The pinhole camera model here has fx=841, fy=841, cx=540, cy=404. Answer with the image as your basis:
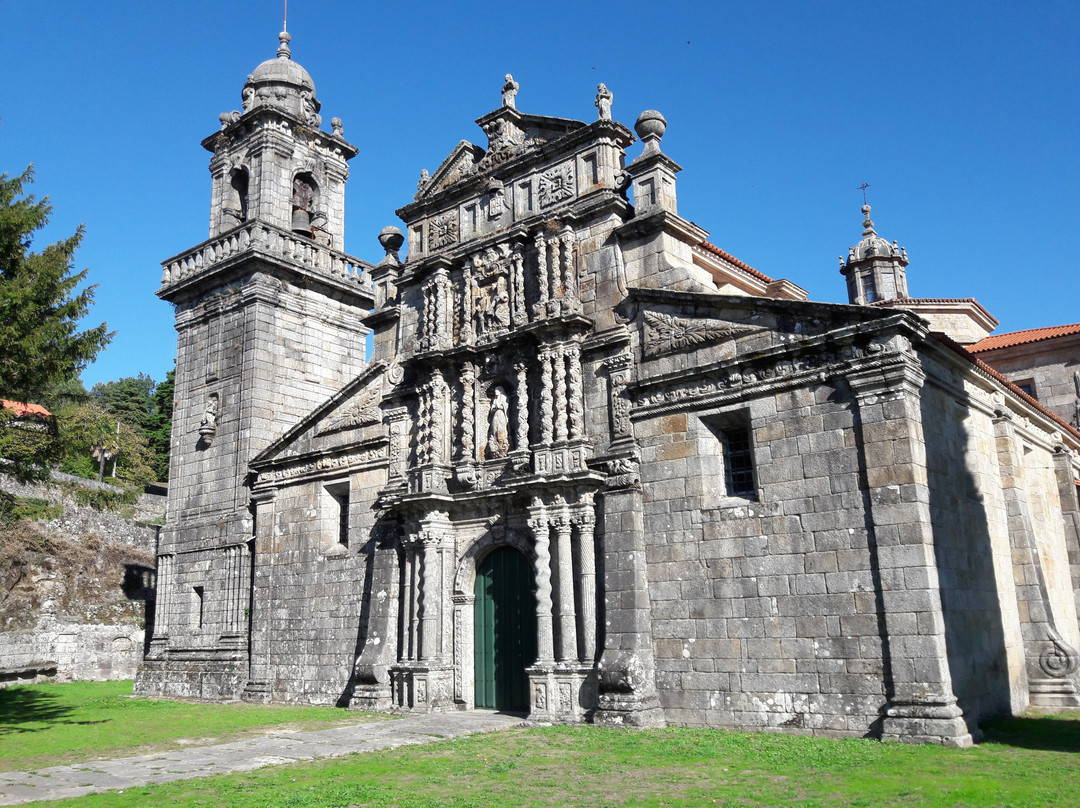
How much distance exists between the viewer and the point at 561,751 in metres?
10.5

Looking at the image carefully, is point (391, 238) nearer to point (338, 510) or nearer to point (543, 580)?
point (338, 510)

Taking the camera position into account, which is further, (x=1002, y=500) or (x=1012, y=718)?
(x=1002, y=500)

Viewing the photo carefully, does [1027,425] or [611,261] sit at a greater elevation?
[611,261]

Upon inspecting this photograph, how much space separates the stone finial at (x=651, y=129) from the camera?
1479cm

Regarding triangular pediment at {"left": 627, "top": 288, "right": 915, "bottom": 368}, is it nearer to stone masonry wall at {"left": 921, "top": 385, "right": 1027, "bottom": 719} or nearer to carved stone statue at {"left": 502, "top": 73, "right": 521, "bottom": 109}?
stone masonry wall at {"left": 921, "top": 385, "right": 1027, "bottom": 719}

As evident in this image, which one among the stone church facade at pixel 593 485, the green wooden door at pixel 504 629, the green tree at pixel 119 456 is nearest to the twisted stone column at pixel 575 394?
the stone church facade at pixel 593 485

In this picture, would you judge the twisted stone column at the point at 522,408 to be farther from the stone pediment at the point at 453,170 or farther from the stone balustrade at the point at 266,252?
the stone balustrade at the point at 266,252

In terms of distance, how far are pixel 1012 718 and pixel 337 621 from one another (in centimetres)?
1202

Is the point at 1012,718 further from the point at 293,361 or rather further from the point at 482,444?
the point at 293,361

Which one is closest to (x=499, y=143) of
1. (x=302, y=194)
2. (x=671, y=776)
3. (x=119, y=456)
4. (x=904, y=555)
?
(x=302, y=194)

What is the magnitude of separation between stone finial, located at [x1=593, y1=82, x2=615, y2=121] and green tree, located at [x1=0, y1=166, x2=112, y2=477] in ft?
30.4

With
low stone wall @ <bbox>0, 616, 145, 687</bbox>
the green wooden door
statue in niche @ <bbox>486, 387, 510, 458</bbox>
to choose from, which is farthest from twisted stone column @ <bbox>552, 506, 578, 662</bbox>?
low stone wall @ <bbox>0, 616, 145, 687</bbox>

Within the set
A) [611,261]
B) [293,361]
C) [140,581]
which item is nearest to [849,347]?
[611,261]

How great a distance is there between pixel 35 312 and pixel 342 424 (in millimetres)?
6595
